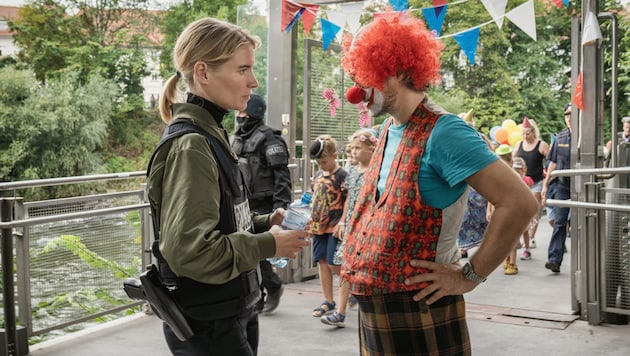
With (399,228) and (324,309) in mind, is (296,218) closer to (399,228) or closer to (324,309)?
(399,228)

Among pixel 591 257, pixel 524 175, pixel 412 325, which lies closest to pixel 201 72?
pixel 412 325

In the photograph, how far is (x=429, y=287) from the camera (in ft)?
7.20

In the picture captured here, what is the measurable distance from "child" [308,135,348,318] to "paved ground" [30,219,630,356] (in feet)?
1.09

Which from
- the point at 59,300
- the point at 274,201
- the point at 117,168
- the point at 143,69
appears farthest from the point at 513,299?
the point at 143,69

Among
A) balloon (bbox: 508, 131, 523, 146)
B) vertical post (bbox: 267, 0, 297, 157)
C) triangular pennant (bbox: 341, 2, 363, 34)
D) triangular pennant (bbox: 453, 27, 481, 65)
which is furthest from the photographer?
balloon (bbox: 508, 131, 523, 146)

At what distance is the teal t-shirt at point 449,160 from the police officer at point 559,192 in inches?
241

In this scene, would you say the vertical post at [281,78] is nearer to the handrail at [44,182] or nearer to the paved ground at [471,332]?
the paved ground at [471,332]

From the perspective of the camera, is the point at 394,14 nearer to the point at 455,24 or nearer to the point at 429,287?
the point at 429,287

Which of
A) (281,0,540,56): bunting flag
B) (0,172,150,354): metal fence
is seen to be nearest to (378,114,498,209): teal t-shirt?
(0,172,150,354): metal fence

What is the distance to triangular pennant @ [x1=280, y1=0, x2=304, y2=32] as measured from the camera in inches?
286

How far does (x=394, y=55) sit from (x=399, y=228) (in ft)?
1.88

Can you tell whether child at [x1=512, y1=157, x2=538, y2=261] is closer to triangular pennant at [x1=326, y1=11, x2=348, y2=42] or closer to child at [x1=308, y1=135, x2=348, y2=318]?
triangular pennant at [x1=326, y1=11, x2=348, y2=42]

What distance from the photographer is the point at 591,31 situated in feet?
18.9

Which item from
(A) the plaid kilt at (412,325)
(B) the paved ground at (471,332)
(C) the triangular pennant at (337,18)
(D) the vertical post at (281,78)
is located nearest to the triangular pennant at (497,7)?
(C) the triangular pennant at (337,18)
